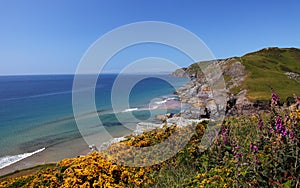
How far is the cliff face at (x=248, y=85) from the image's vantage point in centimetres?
5053

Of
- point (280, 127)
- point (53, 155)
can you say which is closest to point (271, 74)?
point (53, 155)

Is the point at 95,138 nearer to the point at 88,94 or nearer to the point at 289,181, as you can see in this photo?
the point at 289,181

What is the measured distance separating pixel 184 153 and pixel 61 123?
45.3 metres

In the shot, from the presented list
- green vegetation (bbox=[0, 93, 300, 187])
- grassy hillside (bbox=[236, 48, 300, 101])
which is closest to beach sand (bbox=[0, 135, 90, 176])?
green vegetation (bbox=[0, 93, 300, 187])

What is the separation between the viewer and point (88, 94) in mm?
92625

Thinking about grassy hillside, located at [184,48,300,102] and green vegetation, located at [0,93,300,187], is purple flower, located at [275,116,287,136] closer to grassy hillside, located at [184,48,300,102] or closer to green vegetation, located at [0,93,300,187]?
green vegetation, located at [0,93,300,187]

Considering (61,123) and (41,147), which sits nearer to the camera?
(41,147)

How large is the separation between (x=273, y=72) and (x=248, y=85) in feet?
67.7

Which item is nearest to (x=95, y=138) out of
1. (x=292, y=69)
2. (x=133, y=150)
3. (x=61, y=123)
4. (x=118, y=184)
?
(x=61, y=123)

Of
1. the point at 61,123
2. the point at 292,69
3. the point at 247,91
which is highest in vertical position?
the point at 292,69

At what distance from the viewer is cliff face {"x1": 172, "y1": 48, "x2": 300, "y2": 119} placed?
5053cm

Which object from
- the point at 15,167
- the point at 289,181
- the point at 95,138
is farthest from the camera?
the point at 95,138

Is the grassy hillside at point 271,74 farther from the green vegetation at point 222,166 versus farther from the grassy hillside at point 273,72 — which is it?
the green vegetation at point 222,166

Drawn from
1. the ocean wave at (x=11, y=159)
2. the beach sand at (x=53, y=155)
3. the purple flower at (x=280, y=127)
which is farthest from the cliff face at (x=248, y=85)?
the purple flower at (x=280, y=127)
